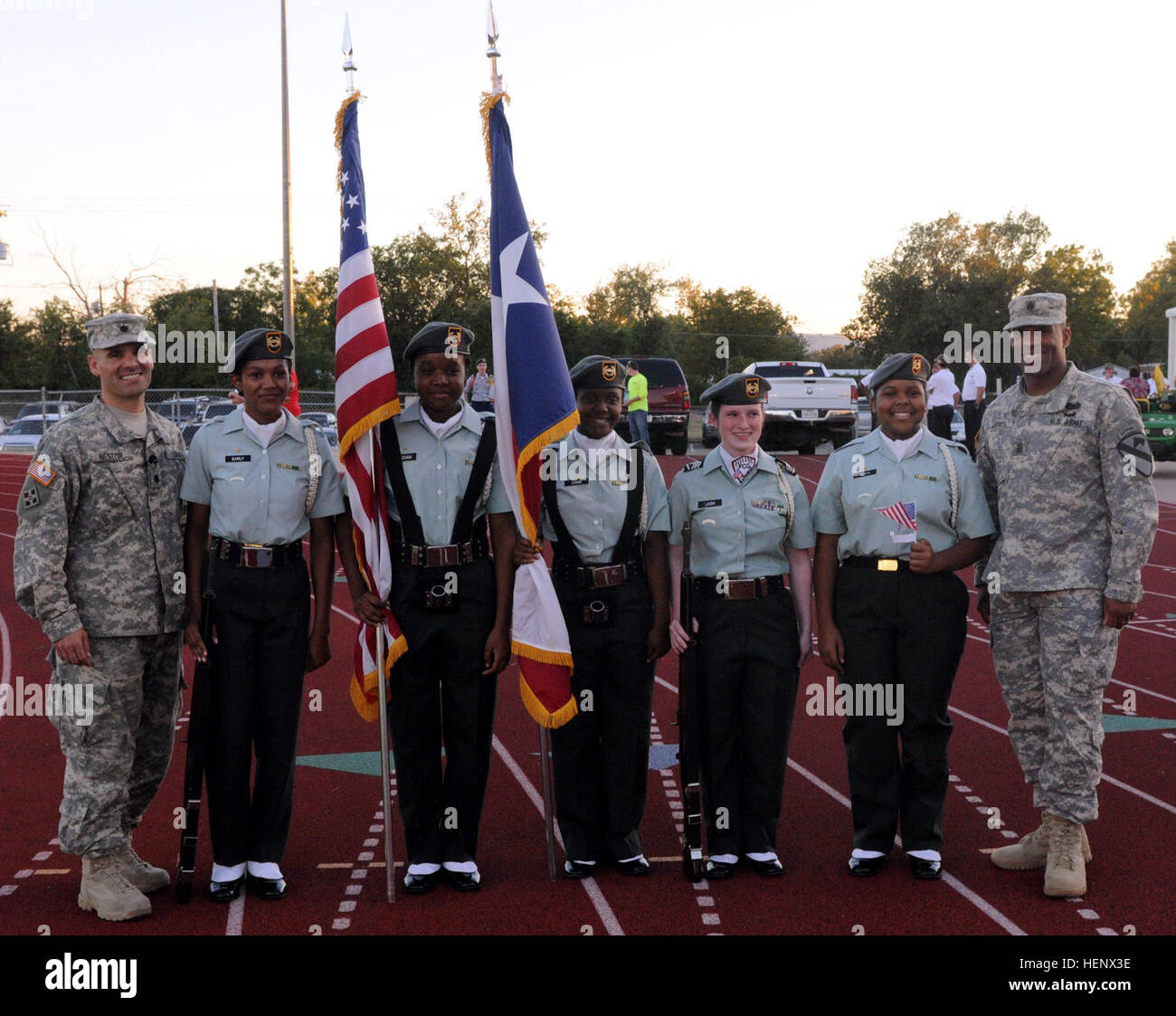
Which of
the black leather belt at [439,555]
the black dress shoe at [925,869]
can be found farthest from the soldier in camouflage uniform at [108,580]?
the black dress shoe at [925,869]

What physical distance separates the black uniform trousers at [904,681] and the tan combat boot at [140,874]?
272 centimetres

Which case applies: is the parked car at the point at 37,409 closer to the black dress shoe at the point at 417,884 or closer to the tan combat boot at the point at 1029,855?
the black dress shoe at the point at 417,884

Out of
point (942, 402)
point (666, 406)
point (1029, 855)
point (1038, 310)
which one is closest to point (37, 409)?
point (666, 406)

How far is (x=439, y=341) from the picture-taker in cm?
464

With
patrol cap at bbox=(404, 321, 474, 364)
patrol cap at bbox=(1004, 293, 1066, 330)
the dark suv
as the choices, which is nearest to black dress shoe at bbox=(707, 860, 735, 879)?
patrol cap at bbox=(404, 321, 474, 364)

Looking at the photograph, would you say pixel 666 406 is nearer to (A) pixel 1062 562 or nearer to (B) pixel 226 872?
(A) pixel 1062 562

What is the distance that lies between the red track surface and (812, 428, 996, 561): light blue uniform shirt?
1324mm

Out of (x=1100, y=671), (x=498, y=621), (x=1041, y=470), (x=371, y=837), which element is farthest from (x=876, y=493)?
(x=371, y=837)

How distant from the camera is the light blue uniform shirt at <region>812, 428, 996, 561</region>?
4723 millimetres

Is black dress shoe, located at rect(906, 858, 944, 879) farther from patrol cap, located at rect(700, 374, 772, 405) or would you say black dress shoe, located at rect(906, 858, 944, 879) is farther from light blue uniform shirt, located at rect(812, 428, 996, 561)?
patrol cap, located at rect(700, 374, 772, 405)

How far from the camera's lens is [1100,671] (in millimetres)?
4629

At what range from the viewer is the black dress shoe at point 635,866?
15.7 feet

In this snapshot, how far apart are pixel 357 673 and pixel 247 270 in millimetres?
51604

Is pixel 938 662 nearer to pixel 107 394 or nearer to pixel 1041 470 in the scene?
pixel 1041 470
